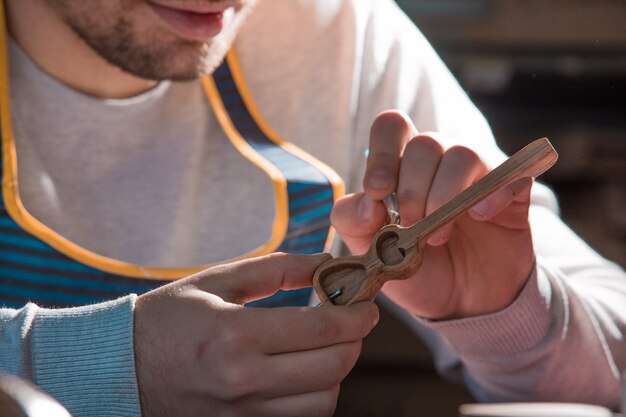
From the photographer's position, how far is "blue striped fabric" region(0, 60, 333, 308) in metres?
0.76

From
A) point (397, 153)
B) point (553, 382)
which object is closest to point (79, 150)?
point (397, 153)

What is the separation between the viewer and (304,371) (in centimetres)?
48

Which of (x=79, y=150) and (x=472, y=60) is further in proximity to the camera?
(x=472, y=60)

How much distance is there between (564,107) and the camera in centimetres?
195

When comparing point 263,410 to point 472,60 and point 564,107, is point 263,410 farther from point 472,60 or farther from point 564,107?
point 472,60

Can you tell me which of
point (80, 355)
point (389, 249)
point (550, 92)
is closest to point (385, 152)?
point (389, 249)

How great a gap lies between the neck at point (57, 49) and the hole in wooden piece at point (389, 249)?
439 millimetres

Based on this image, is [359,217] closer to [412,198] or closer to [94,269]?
[412,198]

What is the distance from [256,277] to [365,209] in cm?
16

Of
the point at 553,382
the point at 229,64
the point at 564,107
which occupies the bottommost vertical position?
the point at 564,107

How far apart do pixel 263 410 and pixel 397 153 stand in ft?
0.80

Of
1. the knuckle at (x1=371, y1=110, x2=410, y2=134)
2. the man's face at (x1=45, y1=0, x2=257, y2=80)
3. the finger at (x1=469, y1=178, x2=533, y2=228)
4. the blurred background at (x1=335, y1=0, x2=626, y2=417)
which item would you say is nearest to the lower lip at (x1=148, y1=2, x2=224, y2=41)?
the man's face at (x1=45, y1=0, x2=257, y2=80)

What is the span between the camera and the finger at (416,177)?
618 millimetres

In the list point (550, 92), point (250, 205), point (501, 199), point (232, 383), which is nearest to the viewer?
point (232, 383)
